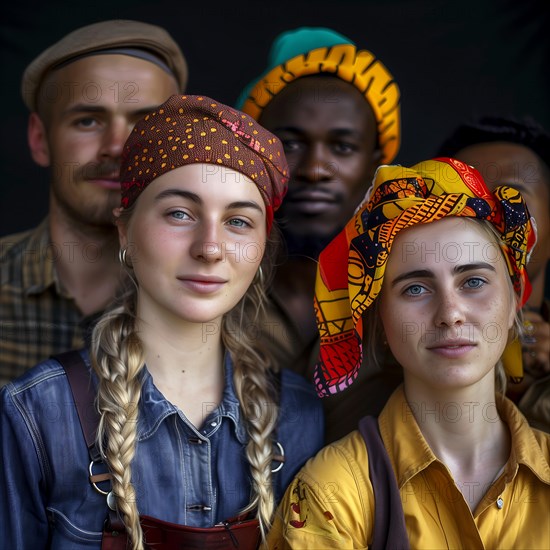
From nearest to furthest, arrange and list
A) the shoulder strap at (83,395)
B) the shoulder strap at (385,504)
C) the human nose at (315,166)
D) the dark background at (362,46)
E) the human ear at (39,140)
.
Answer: the shoulder strap at (385,504) < the shoulder strap at (83,395) < the human nose at (315,166) < the human ear at (39,140) < the dark background at (362,46)

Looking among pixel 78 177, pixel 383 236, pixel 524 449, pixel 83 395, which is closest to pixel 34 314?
pixel 78 177

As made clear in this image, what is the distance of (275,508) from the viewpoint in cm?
228

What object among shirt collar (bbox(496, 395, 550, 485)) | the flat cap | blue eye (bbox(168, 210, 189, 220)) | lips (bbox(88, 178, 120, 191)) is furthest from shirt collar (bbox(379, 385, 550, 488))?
the flat cap

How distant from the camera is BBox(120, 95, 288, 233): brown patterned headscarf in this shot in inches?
89.0

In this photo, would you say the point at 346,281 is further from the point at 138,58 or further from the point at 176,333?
the point at 138,58

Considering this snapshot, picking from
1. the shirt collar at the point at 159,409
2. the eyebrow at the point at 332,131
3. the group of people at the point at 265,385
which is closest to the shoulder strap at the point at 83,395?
the group of people at the point at 265,385

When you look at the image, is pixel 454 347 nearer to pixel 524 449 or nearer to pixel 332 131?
pixel 524 449

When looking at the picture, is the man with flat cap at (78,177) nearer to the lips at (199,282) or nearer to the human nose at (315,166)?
the human nose at (315,166)

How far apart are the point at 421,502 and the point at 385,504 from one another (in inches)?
4.1

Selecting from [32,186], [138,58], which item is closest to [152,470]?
[138,58]

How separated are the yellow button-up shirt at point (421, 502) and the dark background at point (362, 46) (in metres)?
2.18

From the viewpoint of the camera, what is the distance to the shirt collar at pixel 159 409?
2.25 meters

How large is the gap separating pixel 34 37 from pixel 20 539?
2.60 m

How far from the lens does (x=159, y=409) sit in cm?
226
